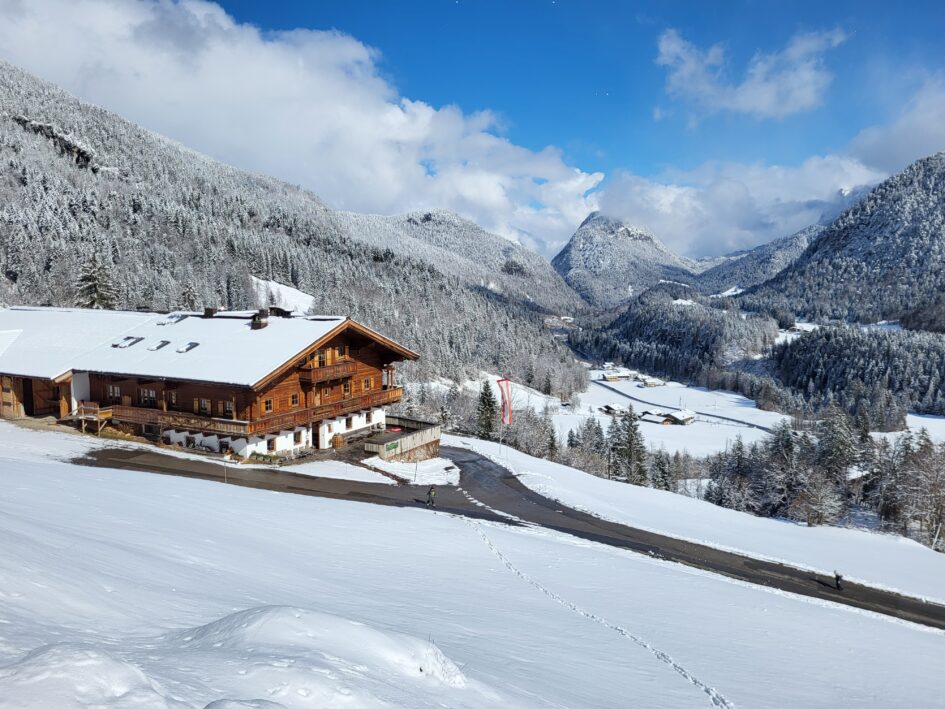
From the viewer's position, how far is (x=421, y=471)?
35188mm

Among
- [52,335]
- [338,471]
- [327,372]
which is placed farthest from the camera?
[52,335]

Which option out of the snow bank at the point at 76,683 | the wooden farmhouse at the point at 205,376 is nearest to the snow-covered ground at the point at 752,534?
the wooden farmhouse at the point at 205,376

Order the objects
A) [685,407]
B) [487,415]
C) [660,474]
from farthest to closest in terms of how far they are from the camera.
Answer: [685,407] → [660,474] → [487,415]

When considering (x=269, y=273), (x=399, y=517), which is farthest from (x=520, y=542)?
(x=269, y=273)

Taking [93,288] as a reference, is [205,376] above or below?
below

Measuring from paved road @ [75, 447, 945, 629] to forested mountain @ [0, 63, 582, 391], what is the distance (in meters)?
67.2

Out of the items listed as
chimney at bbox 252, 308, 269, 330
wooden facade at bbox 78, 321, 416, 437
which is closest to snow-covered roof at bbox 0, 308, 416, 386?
chimney at bbox 252, 308, 269, 330

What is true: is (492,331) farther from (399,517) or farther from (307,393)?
(399,517)

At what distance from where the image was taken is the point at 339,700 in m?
5.91

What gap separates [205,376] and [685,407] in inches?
6182

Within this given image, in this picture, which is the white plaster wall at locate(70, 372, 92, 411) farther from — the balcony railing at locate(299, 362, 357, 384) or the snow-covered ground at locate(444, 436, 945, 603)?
the snow-covered ground at locate(444, 436, 945, 603)

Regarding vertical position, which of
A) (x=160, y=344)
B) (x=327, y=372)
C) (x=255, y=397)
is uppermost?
(x=160, y=344)

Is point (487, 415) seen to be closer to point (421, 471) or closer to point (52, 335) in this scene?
point (421, 471)

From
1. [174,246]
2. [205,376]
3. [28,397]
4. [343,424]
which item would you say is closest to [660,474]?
[343,424]
